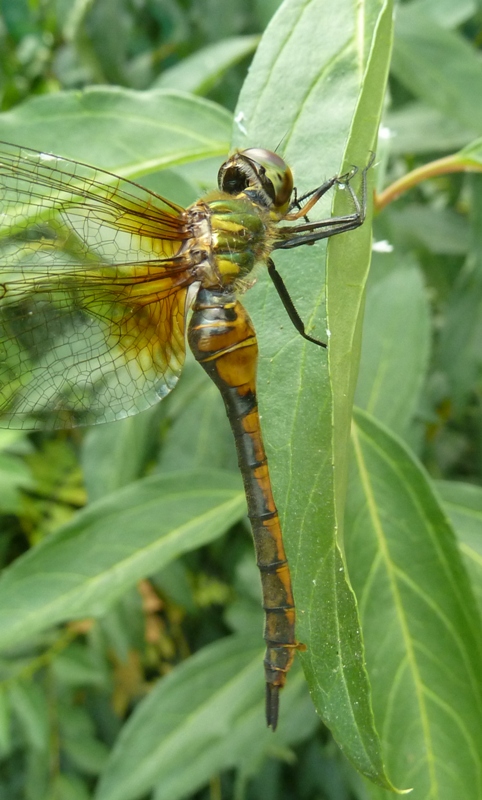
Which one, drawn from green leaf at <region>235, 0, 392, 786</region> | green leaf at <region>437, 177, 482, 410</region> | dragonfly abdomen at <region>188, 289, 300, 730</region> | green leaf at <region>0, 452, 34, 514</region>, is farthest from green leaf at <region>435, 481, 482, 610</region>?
green leaf at <region>0, 452, 34, 514</region>

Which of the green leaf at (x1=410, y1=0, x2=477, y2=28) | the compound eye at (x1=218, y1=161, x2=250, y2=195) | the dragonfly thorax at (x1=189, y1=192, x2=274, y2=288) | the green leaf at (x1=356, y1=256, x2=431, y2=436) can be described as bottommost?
the green leaf at (x1=356, y1=256, x2=431, y2=436)

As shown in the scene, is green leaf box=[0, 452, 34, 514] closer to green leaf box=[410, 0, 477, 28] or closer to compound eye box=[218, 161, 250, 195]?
compound eye box=[218, 161, 250, 195]

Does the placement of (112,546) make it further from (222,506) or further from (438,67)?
(438,67)

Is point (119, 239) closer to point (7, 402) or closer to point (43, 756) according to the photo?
point (7, 402)

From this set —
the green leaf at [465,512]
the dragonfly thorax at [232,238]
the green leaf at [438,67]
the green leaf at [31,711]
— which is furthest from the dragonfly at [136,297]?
the green leaf at [31,711]

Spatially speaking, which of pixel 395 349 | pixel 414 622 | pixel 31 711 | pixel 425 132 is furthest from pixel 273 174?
pixel 31 711

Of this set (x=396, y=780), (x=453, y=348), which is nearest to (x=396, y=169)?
(x=453, y=348)
